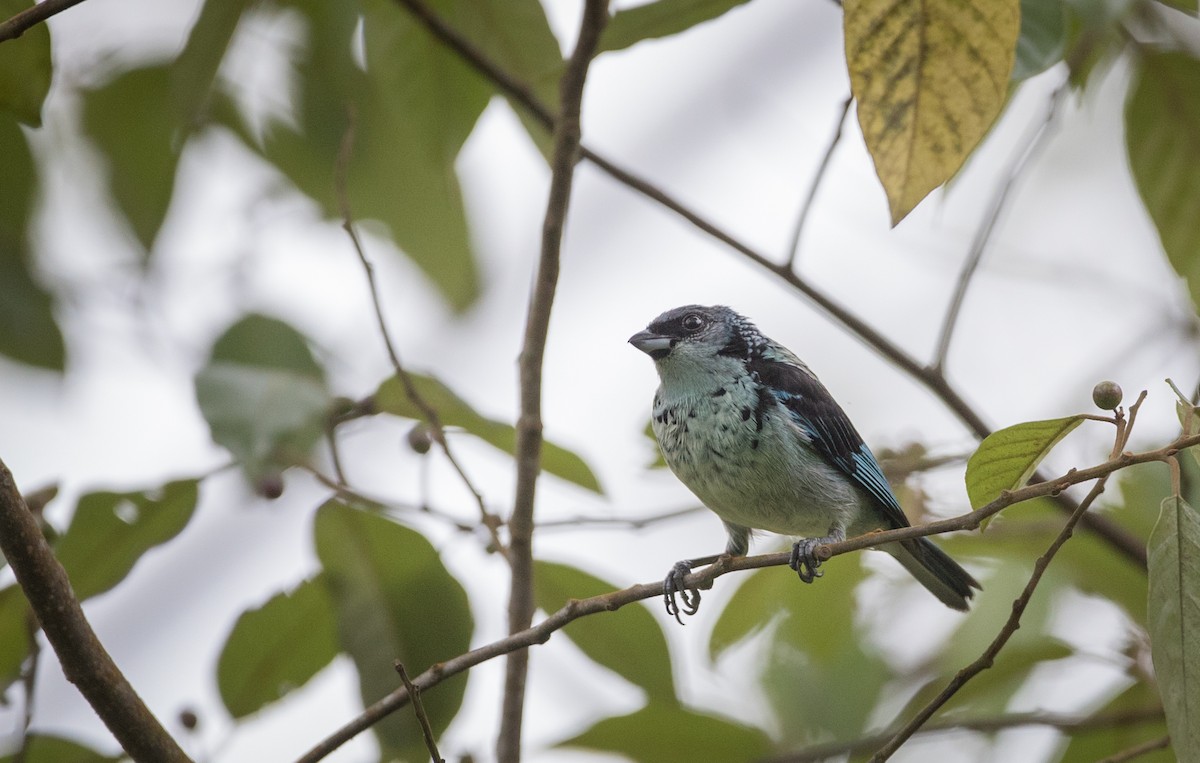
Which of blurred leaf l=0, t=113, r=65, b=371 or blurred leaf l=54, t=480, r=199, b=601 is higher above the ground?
blurred leaf l=0, t=113, r=65, b=371

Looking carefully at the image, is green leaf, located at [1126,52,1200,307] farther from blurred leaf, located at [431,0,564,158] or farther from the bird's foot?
blurred leaf, located at [431,0,564,158]

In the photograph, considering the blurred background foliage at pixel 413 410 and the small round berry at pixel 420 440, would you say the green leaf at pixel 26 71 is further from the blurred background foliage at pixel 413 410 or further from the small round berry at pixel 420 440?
the small round berry at pixel 420 440

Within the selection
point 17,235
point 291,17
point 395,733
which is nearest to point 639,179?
point 291,17

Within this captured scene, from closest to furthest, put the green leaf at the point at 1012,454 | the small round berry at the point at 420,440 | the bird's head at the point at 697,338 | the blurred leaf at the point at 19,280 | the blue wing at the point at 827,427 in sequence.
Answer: the green leaf at the point at 1012,454 < the small round berry at the point at 420,440 < the blurred leaf at the point at 19,280 < the blue wing at the point at 827,427 < the bird's head at the point at 697,338

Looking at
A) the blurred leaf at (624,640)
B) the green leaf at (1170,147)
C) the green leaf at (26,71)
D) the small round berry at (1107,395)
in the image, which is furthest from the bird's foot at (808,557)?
the green leaf at (26,71)

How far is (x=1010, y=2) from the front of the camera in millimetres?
Answer: 1972

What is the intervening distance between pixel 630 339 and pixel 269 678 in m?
1.51

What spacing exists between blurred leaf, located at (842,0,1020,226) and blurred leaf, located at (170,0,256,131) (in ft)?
5.26

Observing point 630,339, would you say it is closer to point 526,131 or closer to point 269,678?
point 526,131

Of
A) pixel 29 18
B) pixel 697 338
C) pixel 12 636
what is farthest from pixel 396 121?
pixel 12 636

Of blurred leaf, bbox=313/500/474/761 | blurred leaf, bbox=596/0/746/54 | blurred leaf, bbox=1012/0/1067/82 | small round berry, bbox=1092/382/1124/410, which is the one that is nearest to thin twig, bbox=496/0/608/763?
blurred leaf, bbox=596/0/746/54

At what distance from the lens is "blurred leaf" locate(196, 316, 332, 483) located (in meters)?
2.66

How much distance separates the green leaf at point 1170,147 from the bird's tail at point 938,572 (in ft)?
3.75

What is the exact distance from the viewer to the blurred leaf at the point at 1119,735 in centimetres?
304
